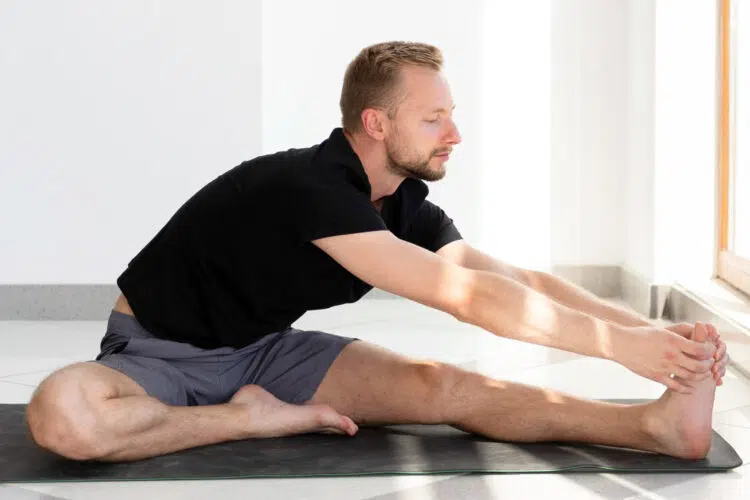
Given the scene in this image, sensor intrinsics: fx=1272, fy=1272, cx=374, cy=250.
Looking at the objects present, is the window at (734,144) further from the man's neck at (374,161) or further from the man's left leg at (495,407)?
the man's neck at (374,161)

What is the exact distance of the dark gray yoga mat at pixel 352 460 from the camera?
235 cm

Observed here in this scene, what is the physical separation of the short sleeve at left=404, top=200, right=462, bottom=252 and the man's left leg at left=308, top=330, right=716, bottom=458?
0.86 feet

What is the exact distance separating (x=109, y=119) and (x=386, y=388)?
272 cm

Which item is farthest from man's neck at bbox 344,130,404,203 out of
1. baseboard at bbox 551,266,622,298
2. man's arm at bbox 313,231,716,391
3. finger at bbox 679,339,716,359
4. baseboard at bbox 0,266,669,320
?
baseboard at bbox 551,266,622,298

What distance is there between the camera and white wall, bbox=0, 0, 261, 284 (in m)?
5.02

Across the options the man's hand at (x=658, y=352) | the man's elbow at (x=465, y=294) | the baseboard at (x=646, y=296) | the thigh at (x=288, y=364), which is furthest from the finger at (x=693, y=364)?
the baseboard at (x=646, y=296)

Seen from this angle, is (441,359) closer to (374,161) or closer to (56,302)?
(374,161)

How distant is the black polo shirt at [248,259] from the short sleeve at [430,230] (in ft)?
0.36

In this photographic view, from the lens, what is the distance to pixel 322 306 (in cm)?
263

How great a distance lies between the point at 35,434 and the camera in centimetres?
237

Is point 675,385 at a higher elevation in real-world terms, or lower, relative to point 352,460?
higher

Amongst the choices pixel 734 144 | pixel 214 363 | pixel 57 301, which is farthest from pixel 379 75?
pixel 57 301

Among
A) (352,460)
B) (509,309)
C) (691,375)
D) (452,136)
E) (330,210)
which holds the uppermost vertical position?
(452,136)

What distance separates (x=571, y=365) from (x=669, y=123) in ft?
4.69
